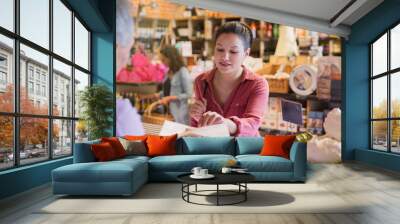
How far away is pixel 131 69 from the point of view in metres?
9.21

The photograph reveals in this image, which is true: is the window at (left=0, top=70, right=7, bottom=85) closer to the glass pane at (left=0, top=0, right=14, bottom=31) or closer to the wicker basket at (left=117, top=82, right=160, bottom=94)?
the glass pane at (left=0, top=0, right=14, bottom=31)

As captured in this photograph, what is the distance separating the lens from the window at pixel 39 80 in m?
5.18

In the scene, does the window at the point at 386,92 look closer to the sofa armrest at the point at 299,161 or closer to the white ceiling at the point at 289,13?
the white ceiling at the point at 289,13

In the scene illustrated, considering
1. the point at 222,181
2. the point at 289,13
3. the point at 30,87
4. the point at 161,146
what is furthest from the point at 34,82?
the point at 289,13

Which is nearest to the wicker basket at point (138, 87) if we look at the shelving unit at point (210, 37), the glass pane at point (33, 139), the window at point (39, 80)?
the shelving unit at point (210, 37)

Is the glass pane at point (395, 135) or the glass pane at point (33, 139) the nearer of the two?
the glass pane at point (33, 139)

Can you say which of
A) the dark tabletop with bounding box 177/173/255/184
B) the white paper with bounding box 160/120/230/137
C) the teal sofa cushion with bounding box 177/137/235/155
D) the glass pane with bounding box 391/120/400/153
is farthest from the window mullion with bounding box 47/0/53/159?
the glass pane with bounding box 391/120/400/153

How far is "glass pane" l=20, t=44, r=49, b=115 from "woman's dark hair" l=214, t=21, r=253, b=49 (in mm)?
4276

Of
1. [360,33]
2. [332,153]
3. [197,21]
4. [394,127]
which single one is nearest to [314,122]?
[332,153]

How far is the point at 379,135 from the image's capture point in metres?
8.98

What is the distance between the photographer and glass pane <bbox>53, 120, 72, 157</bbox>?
22.4ft

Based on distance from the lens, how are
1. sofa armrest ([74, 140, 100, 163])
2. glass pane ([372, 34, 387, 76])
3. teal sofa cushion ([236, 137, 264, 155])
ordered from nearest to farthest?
sofa armrest ([74, 140, 100, 163]) → teal sofa cushion ([236, 137, 264, 155]) → glass pane ([372, 34, 387, 76])

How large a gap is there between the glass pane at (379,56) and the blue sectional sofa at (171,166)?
3772mm

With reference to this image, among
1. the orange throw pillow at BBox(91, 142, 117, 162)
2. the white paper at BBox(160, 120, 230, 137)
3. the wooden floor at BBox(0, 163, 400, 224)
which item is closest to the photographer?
Result: the wooden floor at BBox(0, 163, 400, 224)
